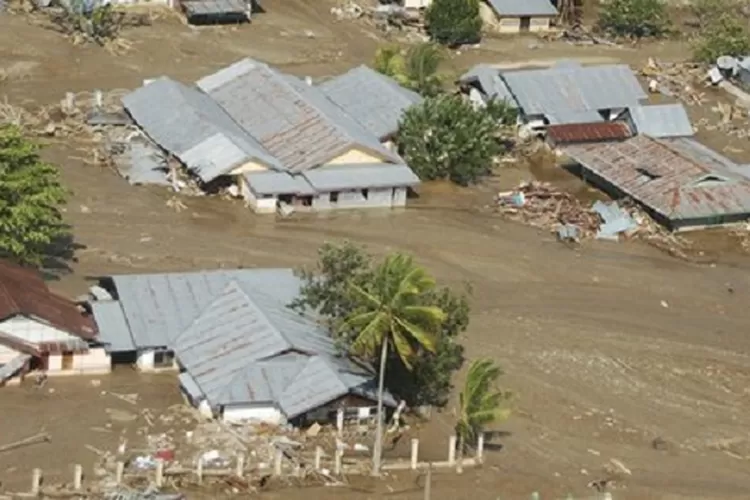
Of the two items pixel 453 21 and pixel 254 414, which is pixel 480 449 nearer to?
pixel 254 414

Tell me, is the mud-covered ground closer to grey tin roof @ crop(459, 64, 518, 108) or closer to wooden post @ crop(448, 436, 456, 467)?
wooden post @ crop(448, 436, 456, 467)

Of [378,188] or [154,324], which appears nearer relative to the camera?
[154,324]

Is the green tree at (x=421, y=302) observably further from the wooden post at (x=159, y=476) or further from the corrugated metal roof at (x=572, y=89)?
the corrugated metal roof at (x=572, y=89)

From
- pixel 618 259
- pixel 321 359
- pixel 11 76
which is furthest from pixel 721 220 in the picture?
pixel 11 76

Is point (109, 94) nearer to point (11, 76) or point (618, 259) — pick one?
point (11, 76)

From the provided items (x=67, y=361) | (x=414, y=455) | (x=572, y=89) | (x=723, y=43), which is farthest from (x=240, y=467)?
(x=723, y=43)
